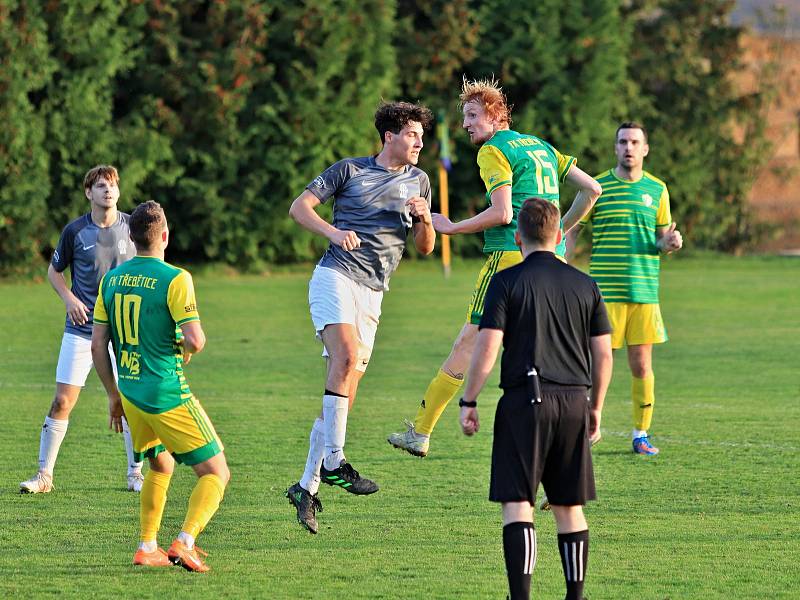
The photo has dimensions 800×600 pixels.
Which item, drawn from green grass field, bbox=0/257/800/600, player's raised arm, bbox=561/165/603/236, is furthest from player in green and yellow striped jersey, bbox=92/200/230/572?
player's raised arm, bbox=561/165/603/236

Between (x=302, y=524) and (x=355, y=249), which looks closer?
(x=302, y=524)

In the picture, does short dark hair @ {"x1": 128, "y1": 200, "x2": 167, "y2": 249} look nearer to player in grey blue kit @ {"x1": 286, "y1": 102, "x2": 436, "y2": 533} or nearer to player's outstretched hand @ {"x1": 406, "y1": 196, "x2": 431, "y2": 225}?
player in grey blue kit @ {"x1": 286, "y1": 102, "x2": 436, "y2": 533}

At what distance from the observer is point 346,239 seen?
25.3 ft

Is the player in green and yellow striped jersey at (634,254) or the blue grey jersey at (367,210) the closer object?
the blue grey jersey at (367,210)

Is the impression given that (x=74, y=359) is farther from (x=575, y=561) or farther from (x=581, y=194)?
(x=575, y=561)

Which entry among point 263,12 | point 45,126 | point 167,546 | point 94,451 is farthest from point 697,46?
point 167,546

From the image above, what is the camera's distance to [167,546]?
7297mm

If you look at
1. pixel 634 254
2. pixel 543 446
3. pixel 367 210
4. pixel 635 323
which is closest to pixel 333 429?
pixel 367 210

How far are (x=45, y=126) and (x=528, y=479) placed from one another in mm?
24734

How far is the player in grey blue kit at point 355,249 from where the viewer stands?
786cm

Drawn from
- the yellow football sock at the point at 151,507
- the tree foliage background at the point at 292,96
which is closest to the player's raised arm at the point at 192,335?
the yellow football sock at the point at 151,507

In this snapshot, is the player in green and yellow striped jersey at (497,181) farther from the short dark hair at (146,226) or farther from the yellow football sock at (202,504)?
the yellow football sock at (202,504)

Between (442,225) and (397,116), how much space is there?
70 cm

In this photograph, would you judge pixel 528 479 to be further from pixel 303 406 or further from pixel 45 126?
pixel 45 126
